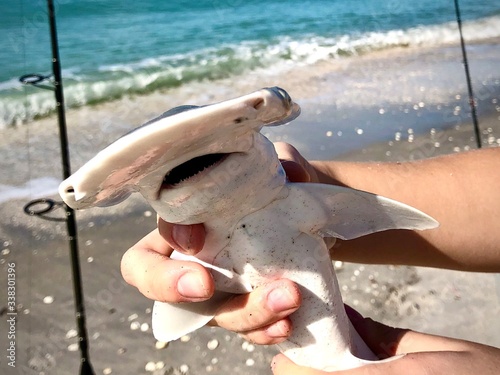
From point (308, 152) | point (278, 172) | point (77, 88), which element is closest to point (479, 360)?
point (278, 172)

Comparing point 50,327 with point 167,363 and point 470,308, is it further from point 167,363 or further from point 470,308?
point 470,308

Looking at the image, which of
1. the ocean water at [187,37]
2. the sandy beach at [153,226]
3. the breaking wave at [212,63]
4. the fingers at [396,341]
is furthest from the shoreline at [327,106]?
the fingers at [396,341]

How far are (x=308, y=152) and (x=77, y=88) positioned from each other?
4.73 meters

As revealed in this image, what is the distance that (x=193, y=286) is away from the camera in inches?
41.7

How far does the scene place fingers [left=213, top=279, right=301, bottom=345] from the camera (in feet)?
3.48

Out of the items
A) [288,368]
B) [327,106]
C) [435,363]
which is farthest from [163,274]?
[327,106]

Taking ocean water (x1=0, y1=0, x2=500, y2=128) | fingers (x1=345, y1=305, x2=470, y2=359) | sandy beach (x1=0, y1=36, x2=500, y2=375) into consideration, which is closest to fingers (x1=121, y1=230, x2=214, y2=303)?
fingers (x1=345, y1=305, x2=470, y2=359)

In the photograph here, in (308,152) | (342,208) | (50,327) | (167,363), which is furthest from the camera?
(308,152)

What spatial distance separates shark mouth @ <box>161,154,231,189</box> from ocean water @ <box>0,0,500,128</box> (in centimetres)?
630

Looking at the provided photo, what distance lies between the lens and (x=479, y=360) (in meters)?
1.15

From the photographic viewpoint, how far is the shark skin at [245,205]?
693mm

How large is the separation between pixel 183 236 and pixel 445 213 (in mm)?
1004

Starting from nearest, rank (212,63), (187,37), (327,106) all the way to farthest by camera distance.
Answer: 1. (327,106)
2. (212,63)
3. (187,37)

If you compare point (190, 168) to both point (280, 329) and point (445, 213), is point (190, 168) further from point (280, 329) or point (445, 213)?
point (445, 213)
